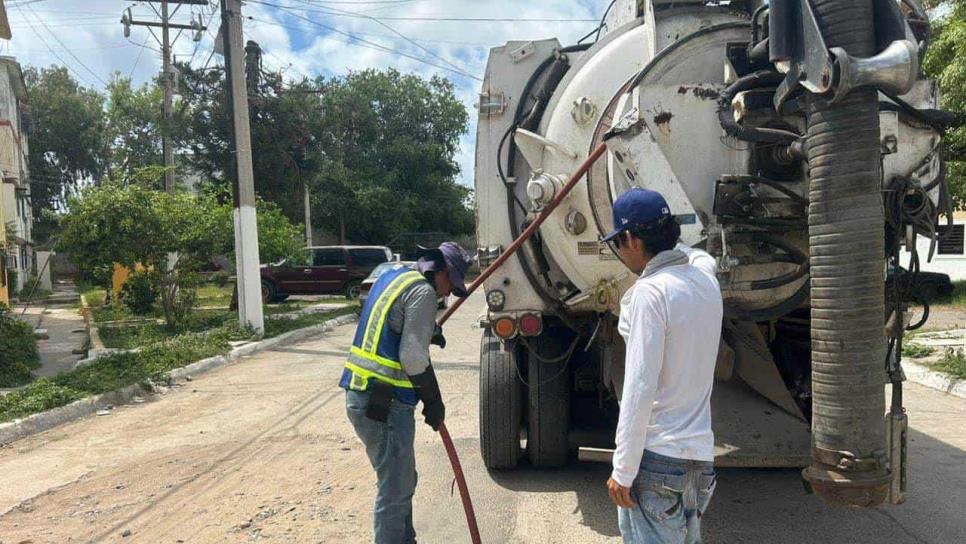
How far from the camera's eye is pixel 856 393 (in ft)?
8.42

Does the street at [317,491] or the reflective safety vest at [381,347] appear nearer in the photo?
the reflective safety vest at [381,347]

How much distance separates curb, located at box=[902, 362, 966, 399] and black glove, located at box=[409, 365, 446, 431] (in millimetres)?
6281

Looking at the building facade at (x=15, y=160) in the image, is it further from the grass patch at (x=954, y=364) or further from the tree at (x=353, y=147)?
the grass patch at (x=954, y=364)

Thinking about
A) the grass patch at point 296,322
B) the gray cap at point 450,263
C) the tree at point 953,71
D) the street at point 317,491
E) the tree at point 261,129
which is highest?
the tree at point 261,129

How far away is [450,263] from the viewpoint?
366cm

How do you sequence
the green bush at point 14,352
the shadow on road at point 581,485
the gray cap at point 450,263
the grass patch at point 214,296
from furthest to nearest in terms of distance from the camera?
the grass patch at point 214,296 → the green bush at point 14,352 → the shadow on road at point 581,485 → the gray cap at point 450,263

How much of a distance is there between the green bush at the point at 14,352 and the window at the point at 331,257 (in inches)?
456

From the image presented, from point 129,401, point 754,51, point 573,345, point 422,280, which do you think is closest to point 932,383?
point 573,345

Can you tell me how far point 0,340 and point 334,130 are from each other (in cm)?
2773

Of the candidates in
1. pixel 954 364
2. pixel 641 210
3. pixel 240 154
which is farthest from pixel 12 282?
pixel 641 210

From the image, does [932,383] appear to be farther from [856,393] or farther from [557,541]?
[856,393]

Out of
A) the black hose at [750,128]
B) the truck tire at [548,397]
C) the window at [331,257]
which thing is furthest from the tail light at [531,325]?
the window at [331,257]

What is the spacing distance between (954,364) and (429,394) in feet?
25.7

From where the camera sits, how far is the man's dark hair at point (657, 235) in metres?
2.50
